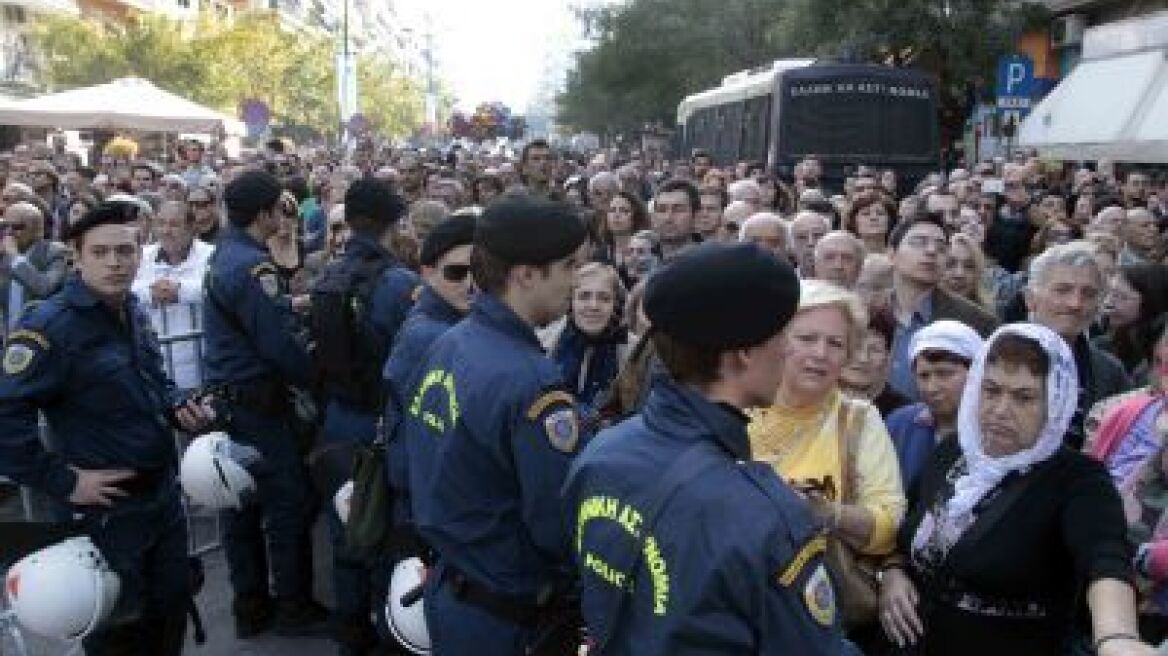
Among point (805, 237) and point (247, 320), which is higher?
point (805, 237)

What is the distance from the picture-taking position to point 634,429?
2361 mm

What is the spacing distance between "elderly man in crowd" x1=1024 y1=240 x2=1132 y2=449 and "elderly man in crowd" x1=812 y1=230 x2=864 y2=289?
1016mm

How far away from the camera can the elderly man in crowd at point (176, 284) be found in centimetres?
755

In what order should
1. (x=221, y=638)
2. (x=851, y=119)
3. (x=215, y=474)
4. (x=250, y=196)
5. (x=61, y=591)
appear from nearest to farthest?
(x=61, y=591)
(x=215, y=474)
(x=250, y=196)
(x=221, y=638)
(x=851, y=119)

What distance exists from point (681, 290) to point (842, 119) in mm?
16583

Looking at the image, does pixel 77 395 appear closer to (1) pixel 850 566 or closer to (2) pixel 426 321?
(2) pixel 426 321

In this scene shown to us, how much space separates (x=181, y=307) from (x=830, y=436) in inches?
216

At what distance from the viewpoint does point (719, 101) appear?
2364 centimetres

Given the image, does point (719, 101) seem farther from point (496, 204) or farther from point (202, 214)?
point (496, 204)

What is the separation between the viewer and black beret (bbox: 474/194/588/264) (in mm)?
3238

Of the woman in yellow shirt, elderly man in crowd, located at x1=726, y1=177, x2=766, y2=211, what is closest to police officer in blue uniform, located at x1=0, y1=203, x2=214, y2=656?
the woman in yellow shirt

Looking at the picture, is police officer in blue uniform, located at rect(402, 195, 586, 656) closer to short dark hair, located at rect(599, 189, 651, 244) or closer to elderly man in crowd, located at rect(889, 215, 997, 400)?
elderly man in crowd, located at rect(889, 215, 997, 400)

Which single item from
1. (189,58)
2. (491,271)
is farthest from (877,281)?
(189,58)

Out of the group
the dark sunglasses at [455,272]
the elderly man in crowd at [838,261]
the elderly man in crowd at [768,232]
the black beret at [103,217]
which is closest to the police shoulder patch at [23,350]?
the black beret at [103,217]
